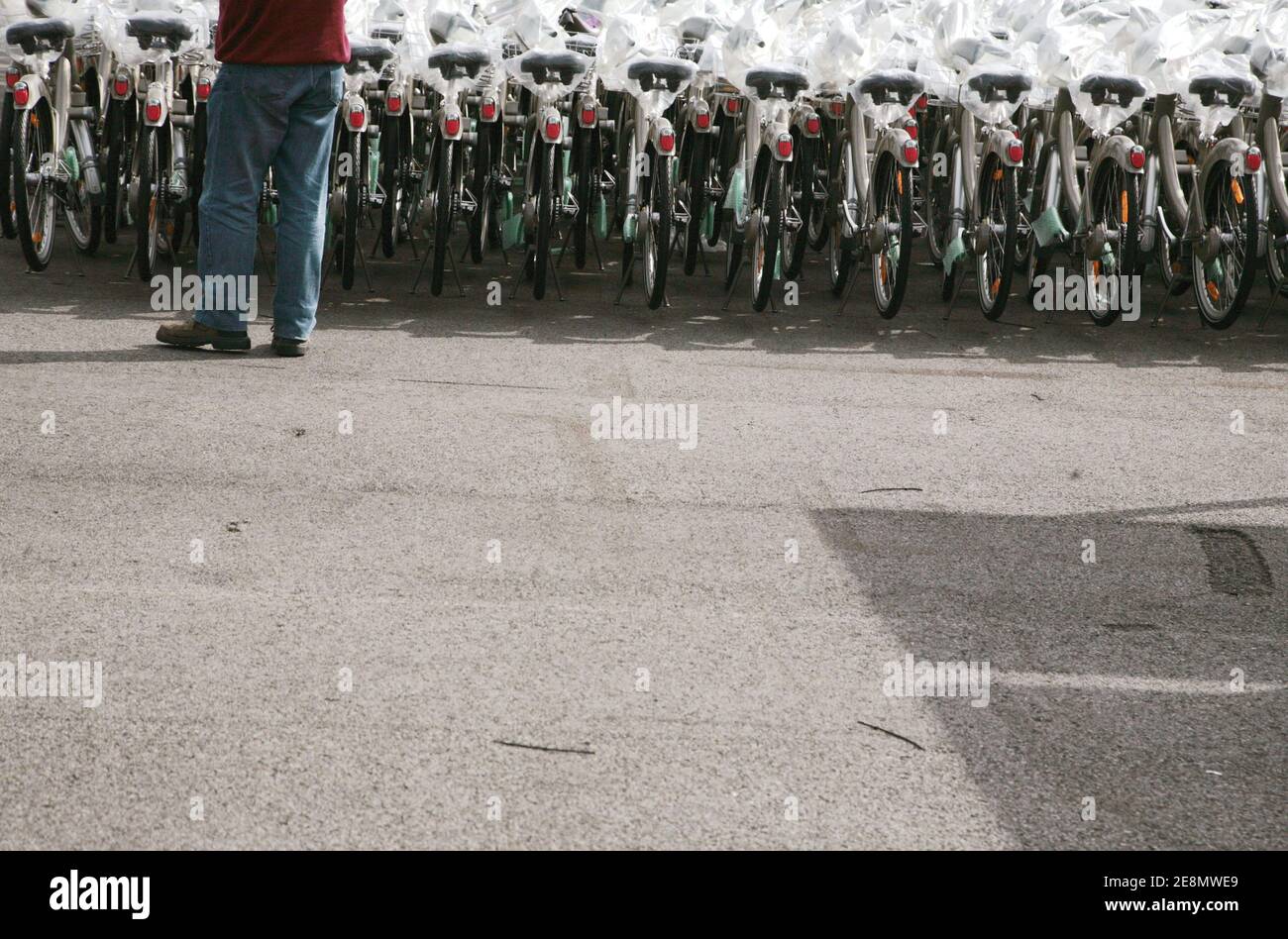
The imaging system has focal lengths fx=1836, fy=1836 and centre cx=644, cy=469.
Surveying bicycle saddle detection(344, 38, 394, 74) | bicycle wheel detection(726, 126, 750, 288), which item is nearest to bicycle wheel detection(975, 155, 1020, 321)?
bicycle wheel detection(726, 126, 750, 288)

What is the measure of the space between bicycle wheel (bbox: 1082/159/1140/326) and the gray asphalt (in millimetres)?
1010

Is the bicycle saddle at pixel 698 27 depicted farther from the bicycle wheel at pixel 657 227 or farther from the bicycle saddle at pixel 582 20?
the bicycle wheel at pixel 657 227

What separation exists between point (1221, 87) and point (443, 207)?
12.8 ft

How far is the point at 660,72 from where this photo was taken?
9.17m

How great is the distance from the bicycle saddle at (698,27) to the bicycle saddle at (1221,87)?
2517 millimetres

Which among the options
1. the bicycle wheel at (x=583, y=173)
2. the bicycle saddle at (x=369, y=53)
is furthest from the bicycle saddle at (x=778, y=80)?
the bicycle saddle at (x=369, y=53)

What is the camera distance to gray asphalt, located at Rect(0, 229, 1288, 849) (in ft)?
11.4

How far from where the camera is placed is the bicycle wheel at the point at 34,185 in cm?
916

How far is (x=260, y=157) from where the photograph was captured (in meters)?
7.77

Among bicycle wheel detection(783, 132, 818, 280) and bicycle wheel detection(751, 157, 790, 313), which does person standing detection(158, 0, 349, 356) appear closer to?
bicycle wheel detection(751, 157, 790, 313)
